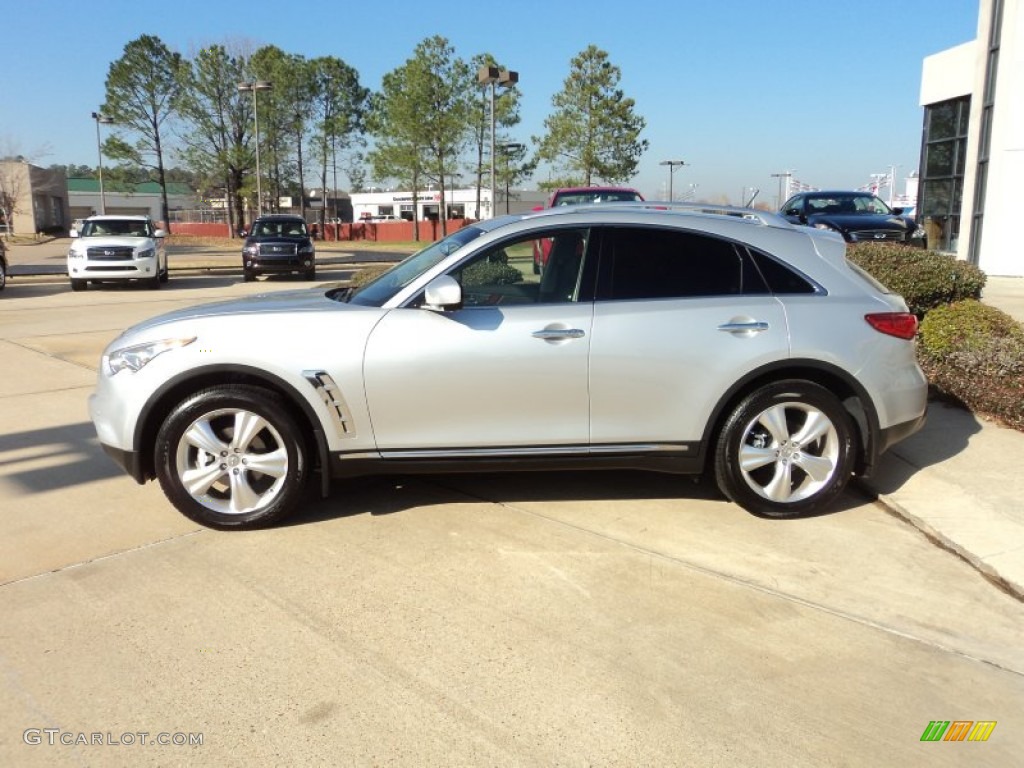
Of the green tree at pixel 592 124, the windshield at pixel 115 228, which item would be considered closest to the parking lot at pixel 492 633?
the windshield at pixel 115 228

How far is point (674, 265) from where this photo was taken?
14.5ft

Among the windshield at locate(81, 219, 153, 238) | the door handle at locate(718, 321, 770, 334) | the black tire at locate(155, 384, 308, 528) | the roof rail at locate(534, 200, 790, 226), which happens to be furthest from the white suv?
the door handle at locate(718, 321, 770, 334)

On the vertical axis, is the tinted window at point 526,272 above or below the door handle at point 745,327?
above

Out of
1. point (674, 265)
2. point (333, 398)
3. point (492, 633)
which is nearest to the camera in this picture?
point (492, 633)

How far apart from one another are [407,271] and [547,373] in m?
1.13

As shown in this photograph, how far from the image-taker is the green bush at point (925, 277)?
750 cm

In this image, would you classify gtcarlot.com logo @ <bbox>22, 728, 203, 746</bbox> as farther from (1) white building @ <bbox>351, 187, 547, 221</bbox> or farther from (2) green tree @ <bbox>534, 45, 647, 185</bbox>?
(1) white building @ <bbox>351, 187, 547, 221</bbox>

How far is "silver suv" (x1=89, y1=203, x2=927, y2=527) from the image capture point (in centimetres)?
415

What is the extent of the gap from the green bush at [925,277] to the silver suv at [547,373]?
11.1ft

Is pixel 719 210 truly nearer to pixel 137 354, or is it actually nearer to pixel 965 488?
pixel 965 488

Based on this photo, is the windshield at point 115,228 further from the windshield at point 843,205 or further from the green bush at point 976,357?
the green bush at point 976,357

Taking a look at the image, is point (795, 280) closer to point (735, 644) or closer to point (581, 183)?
point (735, 644)

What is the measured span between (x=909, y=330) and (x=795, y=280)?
0.71m

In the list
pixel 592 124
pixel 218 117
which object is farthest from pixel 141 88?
pixel 592 124
